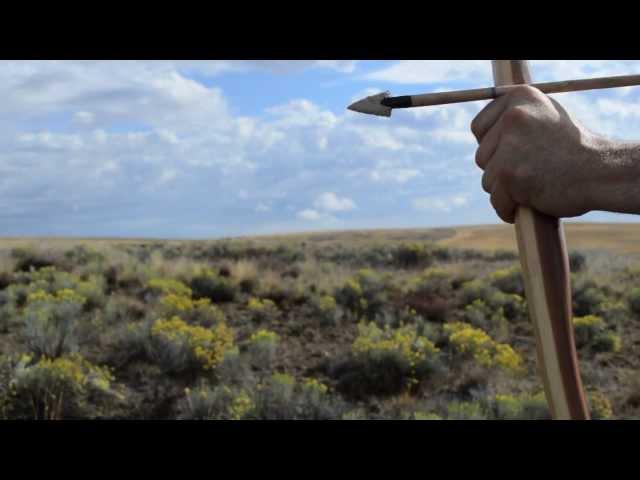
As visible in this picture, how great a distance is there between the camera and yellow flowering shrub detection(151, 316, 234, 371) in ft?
24.8

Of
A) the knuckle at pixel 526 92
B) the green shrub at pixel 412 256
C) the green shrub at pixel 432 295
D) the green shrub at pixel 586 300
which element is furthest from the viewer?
the green shrub at pixel 412 256

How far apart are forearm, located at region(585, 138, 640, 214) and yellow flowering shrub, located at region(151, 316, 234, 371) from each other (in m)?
6.30

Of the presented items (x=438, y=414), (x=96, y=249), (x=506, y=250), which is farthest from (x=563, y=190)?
(x=506, y=250)

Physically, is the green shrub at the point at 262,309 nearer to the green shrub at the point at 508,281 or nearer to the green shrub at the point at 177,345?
the green shrub at the point at 177,345

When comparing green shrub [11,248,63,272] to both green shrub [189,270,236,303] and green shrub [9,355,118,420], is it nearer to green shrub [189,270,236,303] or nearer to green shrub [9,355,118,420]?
green shrub [189,270,236,303]

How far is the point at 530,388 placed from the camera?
7648 mm

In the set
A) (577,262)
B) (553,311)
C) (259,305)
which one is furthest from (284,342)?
(577,262)

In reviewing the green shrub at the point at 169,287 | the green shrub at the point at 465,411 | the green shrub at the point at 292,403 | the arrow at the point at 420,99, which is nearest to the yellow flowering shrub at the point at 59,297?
the green shrub at the point at 169,287

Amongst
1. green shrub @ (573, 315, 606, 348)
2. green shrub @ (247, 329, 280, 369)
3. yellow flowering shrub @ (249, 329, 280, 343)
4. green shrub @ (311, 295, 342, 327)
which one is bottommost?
green shrub @ (573, 315, 606, 348)

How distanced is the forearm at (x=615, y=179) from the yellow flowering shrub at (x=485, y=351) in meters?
6.46

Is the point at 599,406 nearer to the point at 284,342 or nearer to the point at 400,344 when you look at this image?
the point at 400,344

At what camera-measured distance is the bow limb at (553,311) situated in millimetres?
1845

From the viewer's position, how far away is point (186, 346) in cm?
773

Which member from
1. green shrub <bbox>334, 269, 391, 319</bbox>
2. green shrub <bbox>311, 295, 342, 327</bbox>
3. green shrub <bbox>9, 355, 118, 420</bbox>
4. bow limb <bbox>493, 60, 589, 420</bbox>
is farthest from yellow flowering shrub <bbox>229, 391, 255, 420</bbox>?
bow limb <bbox>493, 60, 589, 420</bbox>
